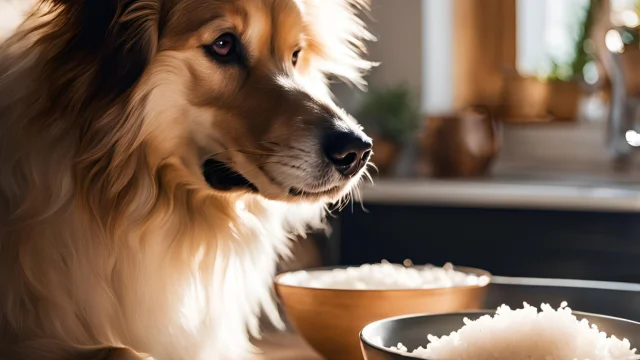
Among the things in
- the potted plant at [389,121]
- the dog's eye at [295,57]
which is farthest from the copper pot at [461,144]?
the dog's eye at [295,57]

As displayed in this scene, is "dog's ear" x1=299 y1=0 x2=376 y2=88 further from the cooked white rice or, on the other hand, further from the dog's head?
the cooked white rice

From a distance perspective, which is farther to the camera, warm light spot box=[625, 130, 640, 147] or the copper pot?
the copper pot

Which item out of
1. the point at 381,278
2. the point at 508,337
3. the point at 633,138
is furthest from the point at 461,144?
the point at 508,337

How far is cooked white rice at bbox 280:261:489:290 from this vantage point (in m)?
0.96

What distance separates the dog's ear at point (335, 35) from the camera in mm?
1354

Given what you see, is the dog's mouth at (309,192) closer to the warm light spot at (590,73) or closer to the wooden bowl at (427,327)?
the wooden bowl at (427,327)

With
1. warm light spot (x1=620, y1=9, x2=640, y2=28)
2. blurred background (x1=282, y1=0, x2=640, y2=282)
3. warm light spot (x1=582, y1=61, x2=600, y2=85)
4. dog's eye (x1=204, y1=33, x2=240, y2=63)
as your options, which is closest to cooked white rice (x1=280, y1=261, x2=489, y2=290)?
dog's eye (x1=204, y1=33, x2=240, y2=63)

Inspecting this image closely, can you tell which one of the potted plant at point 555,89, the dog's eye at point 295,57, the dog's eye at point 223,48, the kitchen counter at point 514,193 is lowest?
the kitchen counter at point 514,193

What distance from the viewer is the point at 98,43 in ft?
3.43

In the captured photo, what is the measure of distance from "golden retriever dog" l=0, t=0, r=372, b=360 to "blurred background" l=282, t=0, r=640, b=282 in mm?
805

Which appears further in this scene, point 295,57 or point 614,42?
point 614,42

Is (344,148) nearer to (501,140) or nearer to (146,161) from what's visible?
(146,161)

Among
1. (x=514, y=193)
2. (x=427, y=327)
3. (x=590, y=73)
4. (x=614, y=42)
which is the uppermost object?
(x=614, y=42)

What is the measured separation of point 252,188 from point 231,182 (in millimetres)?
33
